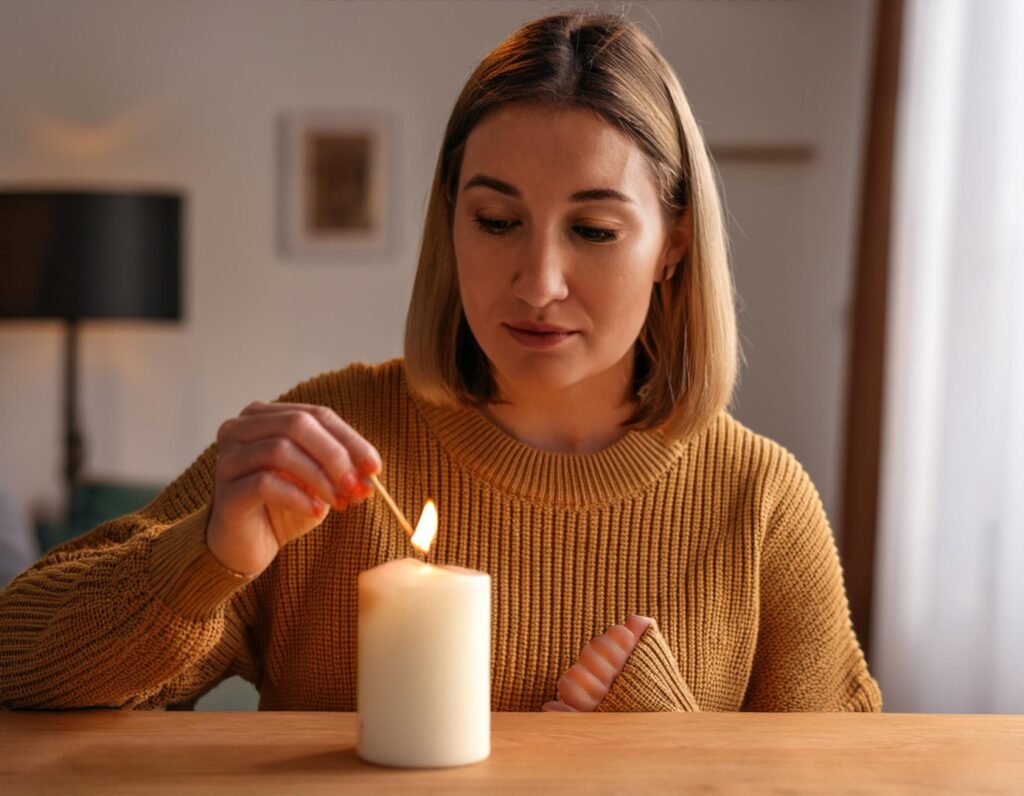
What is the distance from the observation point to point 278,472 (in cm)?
91

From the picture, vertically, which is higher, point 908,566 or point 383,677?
point 383,677

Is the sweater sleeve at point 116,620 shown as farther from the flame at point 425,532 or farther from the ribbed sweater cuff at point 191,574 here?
the flame at point 425,532

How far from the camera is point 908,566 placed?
2.99m

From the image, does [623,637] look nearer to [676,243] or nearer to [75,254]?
[676,243]

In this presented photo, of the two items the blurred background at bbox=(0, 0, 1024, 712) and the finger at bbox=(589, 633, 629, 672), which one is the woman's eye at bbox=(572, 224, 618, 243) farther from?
the blurred background at bbox=(0, 0, 1024, 712)

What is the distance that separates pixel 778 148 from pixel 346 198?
1.33m

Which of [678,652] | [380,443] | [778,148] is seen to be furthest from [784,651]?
[778,148]

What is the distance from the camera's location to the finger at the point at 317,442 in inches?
34.8

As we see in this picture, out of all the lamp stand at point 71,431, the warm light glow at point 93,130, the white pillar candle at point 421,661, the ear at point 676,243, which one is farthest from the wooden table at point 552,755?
the warm light glow at point 93,130

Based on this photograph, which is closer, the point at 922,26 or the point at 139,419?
the point at 922,26

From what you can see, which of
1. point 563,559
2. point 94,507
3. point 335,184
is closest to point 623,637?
A: point 563,559

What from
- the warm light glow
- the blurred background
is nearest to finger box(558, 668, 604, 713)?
the blurred background

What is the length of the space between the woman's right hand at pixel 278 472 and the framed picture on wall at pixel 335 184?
3247 mm

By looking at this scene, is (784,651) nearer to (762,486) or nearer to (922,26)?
(762,486)
